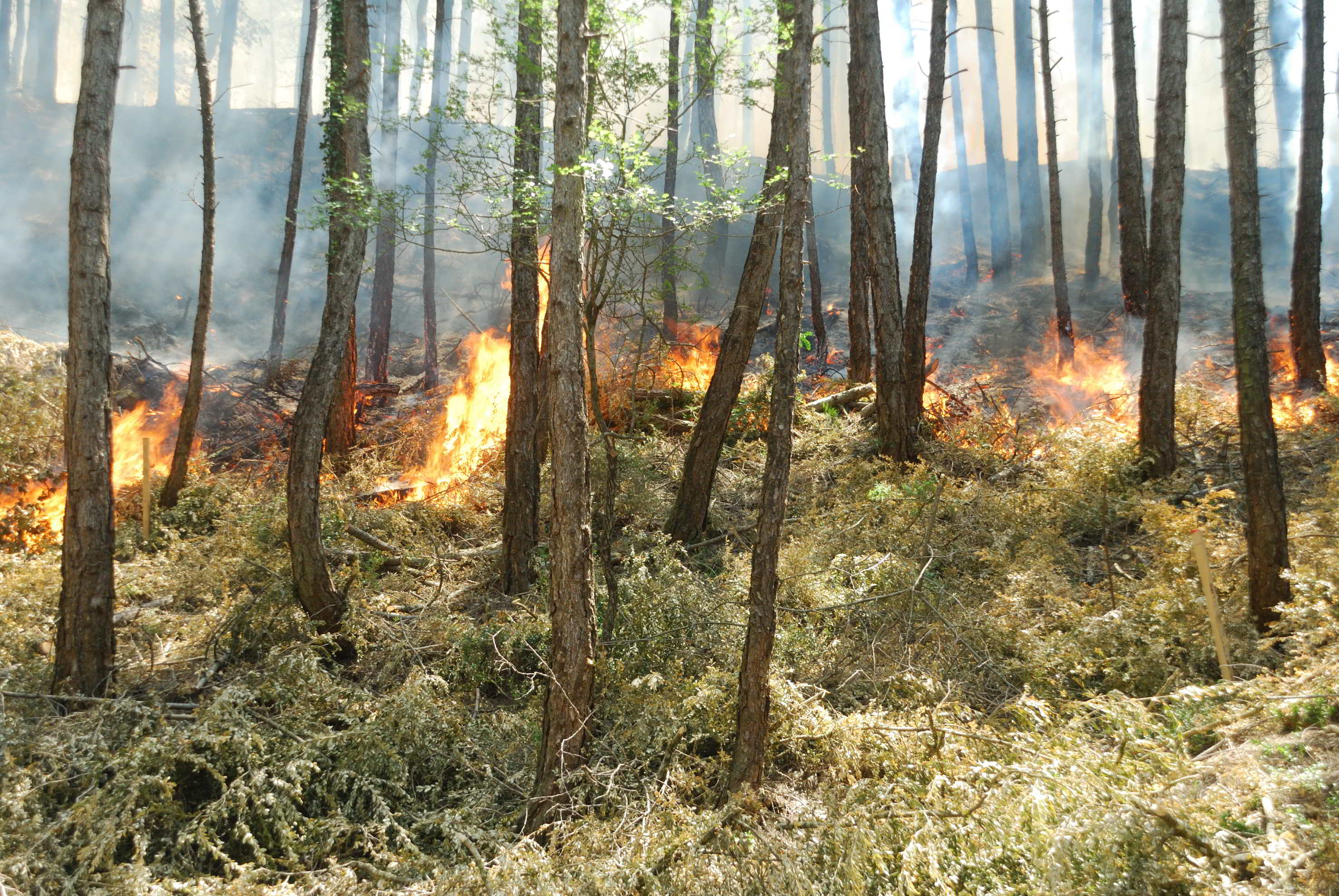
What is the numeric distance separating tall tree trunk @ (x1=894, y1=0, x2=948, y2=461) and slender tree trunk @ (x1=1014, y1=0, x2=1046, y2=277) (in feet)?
56.0

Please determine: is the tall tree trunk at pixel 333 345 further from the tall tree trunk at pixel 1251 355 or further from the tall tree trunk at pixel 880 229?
the tall tree trunk at pixel 1251 355

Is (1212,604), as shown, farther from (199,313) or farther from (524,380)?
(199,313)

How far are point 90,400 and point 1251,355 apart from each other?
7.79 metres

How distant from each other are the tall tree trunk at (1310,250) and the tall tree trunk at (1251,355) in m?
8.26

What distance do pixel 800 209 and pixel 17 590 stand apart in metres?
7.45

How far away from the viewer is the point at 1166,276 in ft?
29.3

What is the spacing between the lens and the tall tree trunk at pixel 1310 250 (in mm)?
11977

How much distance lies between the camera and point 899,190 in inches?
1457

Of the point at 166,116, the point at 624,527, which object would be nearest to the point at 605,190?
the point at 624,527

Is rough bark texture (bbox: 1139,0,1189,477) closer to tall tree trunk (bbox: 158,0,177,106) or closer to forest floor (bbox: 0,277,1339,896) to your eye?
forest floor (bbox: 0,277,1339,896)

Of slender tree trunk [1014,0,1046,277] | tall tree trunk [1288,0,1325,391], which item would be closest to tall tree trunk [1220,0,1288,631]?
tall tree trunk [1288,0,1325,391]

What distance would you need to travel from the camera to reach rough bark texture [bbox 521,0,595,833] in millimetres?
4336

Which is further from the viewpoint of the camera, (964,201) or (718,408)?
(964,201)

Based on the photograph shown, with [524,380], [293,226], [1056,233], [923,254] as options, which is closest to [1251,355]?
[524,380]
